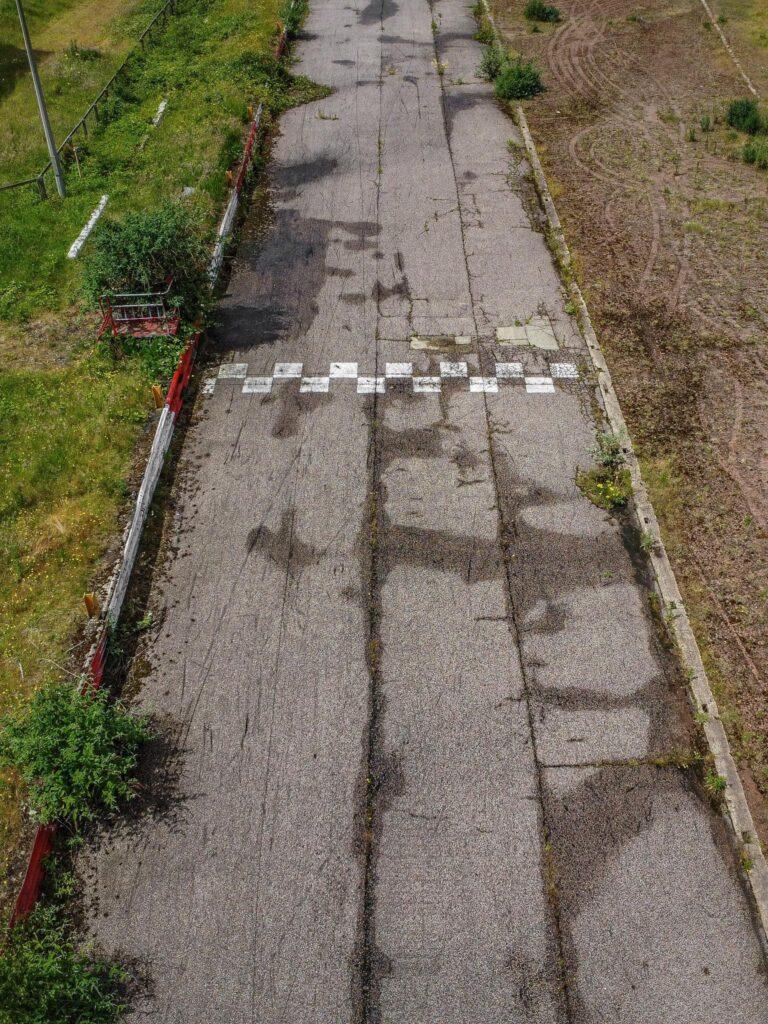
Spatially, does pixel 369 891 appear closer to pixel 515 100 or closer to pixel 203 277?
pixel 203 277

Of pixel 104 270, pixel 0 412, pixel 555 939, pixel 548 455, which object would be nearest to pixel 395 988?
pixel 555 939

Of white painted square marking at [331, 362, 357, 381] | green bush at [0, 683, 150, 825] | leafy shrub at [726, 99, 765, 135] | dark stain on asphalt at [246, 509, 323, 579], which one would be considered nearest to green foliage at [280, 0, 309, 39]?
leafy shrub at [726, 99, 765, 135]

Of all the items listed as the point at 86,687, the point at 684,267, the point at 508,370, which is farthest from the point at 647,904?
the point at 684,267

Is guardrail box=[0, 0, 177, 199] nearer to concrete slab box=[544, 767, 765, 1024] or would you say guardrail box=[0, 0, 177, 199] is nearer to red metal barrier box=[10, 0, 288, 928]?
red metal barrier box=[10, 0, 288, 928]

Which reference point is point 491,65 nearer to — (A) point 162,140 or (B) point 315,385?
(A) point 162,140

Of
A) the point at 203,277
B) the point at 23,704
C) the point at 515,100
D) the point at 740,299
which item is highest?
the point at 515,100

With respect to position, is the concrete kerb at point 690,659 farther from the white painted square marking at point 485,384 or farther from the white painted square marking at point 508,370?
the white painted square marking at point 485,384

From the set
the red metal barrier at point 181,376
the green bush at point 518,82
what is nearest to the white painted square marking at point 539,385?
the red metal barrier at point 181,376
